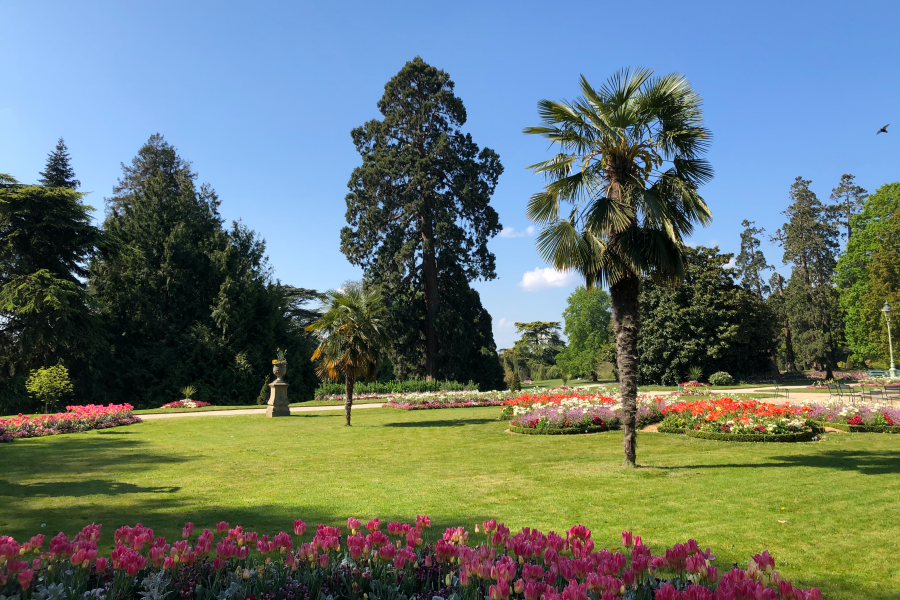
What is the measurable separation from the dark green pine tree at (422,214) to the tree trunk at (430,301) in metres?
0.06

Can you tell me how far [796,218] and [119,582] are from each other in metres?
57.0

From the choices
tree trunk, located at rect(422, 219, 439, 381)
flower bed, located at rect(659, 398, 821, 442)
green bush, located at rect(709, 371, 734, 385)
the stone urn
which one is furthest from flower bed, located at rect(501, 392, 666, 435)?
green bush, located at rect(709, 371, 734, 385)

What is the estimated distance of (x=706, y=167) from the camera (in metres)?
8.70

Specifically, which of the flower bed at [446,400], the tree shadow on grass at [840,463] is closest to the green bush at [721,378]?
the flower bed at [446,400]

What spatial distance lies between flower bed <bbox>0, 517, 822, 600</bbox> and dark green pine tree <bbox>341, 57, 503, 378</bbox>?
2834 centimetres

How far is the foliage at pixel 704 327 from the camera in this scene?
105 ft

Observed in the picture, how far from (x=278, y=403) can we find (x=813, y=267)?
49.4 metres

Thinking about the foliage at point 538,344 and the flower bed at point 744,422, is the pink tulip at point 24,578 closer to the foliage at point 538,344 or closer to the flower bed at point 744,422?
the flower bed at point 744,422

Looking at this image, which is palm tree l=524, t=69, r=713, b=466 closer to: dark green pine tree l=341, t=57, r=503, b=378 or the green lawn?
the green lawn

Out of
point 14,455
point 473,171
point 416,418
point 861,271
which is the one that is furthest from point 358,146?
point 861,271

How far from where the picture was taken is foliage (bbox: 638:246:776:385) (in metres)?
31.9

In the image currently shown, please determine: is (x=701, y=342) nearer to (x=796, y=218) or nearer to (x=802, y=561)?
(x=796, y=218)

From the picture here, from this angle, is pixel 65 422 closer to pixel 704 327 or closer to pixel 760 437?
pixel 760 437

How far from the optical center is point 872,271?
35406 mm
